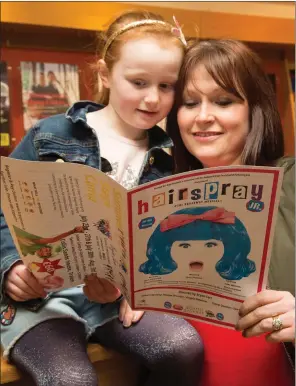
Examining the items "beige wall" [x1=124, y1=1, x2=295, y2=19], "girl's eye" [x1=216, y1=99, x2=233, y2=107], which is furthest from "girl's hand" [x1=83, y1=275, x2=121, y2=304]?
"beige wall" [x1=124, y1=1, x2=295, y2=19]

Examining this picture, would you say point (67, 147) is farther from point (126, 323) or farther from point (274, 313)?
point (274, 313)

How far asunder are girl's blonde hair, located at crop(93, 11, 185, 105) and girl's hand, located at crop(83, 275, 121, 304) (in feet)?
1.76

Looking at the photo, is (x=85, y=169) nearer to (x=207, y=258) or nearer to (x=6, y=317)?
(x=207, y=258)

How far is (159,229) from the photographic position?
2.04 feet

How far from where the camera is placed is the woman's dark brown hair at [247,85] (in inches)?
37.6

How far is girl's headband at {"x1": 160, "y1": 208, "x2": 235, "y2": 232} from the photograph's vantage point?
61 cm

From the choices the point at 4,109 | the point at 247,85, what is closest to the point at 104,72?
the point at 247,85

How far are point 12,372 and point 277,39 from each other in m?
1.86

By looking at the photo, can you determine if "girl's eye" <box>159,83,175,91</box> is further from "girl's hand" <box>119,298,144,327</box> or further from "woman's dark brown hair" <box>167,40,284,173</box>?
"girl's hand" <box>119,298,144,327</box>

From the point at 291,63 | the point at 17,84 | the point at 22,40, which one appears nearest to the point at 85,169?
the point at 17,84

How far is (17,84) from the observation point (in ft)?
5.66

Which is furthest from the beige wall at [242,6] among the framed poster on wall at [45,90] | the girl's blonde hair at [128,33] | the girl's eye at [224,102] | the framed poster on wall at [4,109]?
the girl's eye at [224,102]

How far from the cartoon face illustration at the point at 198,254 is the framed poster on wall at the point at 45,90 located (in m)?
1.25

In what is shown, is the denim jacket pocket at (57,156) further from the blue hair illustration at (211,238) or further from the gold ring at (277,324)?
the gold ring at (277,324)
